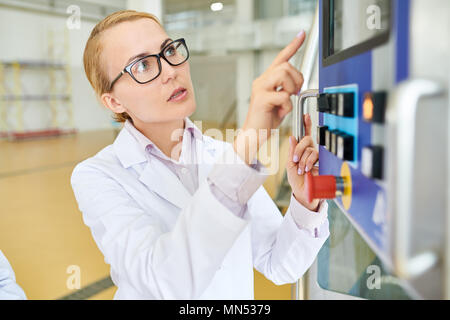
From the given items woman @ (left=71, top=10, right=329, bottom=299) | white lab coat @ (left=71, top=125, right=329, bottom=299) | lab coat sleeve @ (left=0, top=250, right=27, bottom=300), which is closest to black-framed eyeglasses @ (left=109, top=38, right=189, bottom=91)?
woman @ (left=71, top=10, right=329, bottom=299)

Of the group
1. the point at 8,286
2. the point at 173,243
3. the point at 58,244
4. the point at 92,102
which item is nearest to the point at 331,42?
the point at 173,243

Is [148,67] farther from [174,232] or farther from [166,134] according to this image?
[174,232]

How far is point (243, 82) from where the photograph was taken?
1.04 meters

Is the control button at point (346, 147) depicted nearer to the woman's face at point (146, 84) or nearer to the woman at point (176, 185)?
the woman at point (176, 185)

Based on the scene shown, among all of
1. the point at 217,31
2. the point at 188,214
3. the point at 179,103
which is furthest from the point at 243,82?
the point at 188,214

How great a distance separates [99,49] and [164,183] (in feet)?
0.84

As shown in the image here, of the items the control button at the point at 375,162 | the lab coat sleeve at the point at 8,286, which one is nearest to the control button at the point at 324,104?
the control button at the point at 375,162

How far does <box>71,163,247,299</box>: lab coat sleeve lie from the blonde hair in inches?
8.4

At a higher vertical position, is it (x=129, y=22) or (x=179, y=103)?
(x=129, y=22)

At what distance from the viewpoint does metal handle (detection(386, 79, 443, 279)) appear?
292 millimetres

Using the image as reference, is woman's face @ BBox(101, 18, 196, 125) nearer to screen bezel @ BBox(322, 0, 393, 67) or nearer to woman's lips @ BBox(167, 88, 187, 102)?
woman's lips @ BBox(167, 88, 187, 102)

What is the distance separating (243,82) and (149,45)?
42 centimetres
